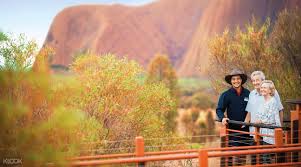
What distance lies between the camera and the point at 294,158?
6125 mm

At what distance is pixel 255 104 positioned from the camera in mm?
6035

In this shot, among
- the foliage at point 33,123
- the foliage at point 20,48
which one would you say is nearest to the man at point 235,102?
the foliage at point 33,123

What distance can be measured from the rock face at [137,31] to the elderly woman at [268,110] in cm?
4513

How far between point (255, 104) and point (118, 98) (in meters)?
8.39

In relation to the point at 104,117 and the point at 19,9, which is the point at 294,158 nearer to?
the point at 104,117

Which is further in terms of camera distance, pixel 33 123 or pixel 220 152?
A: pixel 220 152

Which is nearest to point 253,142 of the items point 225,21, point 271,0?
point 271,0

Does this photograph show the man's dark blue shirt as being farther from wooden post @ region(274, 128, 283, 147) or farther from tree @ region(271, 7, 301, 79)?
tree @ region(271, 7, 301, 79)

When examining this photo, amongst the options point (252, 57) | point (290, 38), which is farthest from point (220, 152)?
point (252, 57)

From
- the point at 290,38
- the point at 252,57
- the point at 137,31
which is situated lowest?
the point at 252,57

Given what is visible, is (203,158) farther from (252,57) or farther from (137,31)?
(137,31)

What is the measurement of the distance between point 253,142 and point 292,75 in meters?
10.2

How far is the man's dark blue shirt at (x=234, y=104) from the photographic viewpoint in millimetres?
6328

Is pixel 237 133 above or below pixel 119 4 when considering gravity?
below
